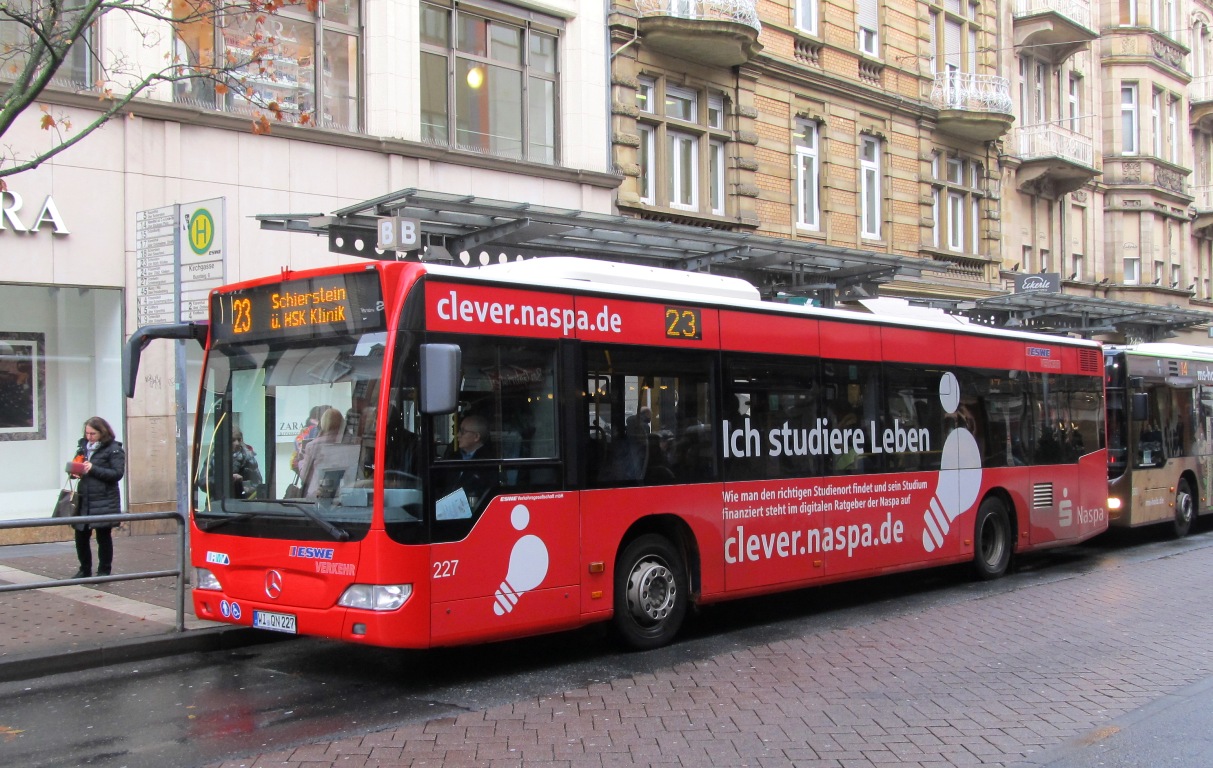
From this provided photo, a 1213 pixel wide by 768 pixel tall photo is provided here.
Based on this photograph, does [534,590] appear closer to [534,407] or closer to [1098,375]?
[534,407]

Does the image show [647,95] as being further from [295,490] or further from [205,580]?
[295,490]

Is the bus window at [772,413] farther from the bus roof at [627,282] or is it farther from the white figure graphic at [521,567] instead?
the white figure graphic at [521,567]

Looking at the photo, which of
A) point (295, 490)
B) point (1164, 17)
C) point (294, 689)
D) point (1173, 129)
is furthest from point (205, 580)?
point (1164, 17)

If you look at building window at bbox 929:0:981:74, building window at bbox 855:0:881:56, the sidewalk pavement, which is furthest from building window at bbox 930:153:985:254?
the sidewalk pavement

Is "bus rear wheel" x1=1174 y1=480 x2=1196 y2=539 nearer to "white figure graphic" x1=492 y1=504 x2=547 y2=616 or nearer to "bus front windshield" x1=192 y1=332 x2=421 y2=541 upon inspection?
"white figure graphic" x1=492 y1=504 x2=547 y2=616

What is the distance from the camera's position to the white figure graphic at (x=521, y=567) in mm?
7797

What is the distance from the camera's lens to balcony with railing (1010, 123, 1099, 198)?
31.0m

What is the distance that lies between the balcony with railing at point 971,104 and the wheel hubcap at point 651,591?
71.5ft

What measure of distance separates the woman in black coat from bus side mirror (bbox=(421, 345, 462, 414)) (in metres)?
5.51

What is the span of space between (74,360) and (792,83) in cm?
1514

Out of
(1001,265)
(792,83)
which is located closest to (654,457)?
(792,83)

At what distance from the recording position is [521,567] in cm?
791

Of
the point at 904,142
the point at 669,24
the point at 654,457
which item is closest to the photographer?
the point at 654,457

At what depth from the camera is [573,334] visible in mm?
8469
